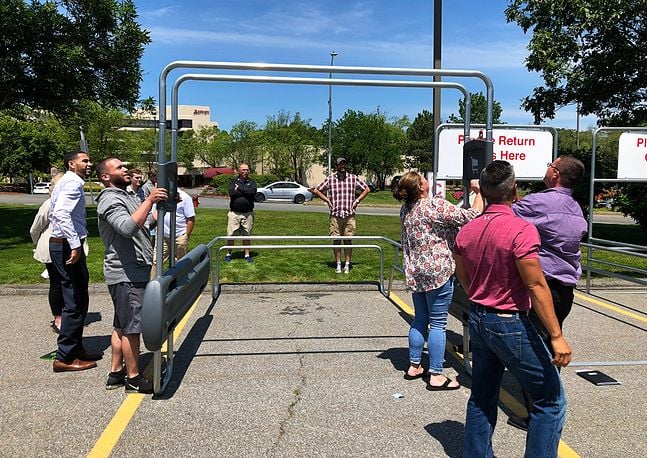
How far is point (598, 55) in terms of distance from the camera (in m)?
14.3

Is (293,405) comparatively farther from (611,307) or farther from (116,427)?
(611,307)

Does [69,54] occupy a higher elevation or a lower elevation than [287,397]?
higher

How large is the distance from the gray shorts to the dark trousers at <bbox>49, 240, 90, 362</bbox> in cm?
82

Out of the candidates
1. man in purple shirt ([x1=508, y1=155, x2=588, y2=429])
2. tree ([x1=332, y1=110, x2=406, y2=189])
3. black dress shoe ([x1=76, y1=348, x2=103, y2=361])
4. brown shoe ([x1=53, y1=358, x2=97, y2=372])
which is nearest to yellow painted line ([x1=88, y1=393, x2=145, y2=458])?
brown shoe ([x1=53, y1=358, x2=97, y2=372])

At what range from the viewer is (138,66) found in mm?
16609

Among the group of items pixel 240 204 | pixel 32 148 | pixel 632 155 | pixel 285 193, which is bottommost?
pixel 285 193

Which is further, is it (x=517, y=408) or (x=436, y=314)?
(x=436, y=314)

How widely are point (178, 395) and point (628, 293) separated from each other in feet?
22.1

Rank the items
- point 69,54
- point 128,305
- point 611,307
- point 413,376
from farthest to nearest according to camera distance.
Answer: point 69,54
point 611,307
point 413,376
point 128,305

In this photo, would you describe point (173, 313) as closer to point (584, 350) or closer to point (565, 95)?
point (584, 350)

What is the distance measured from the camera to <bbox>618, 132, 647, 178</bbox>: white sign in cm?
789

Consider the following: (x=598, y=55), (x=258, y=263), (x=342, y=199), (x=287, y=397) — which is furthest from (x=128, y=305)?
(x=598, y=55)

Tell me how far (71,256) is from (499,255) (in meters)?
3.61

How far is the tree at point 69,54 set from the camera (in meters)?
14.0
